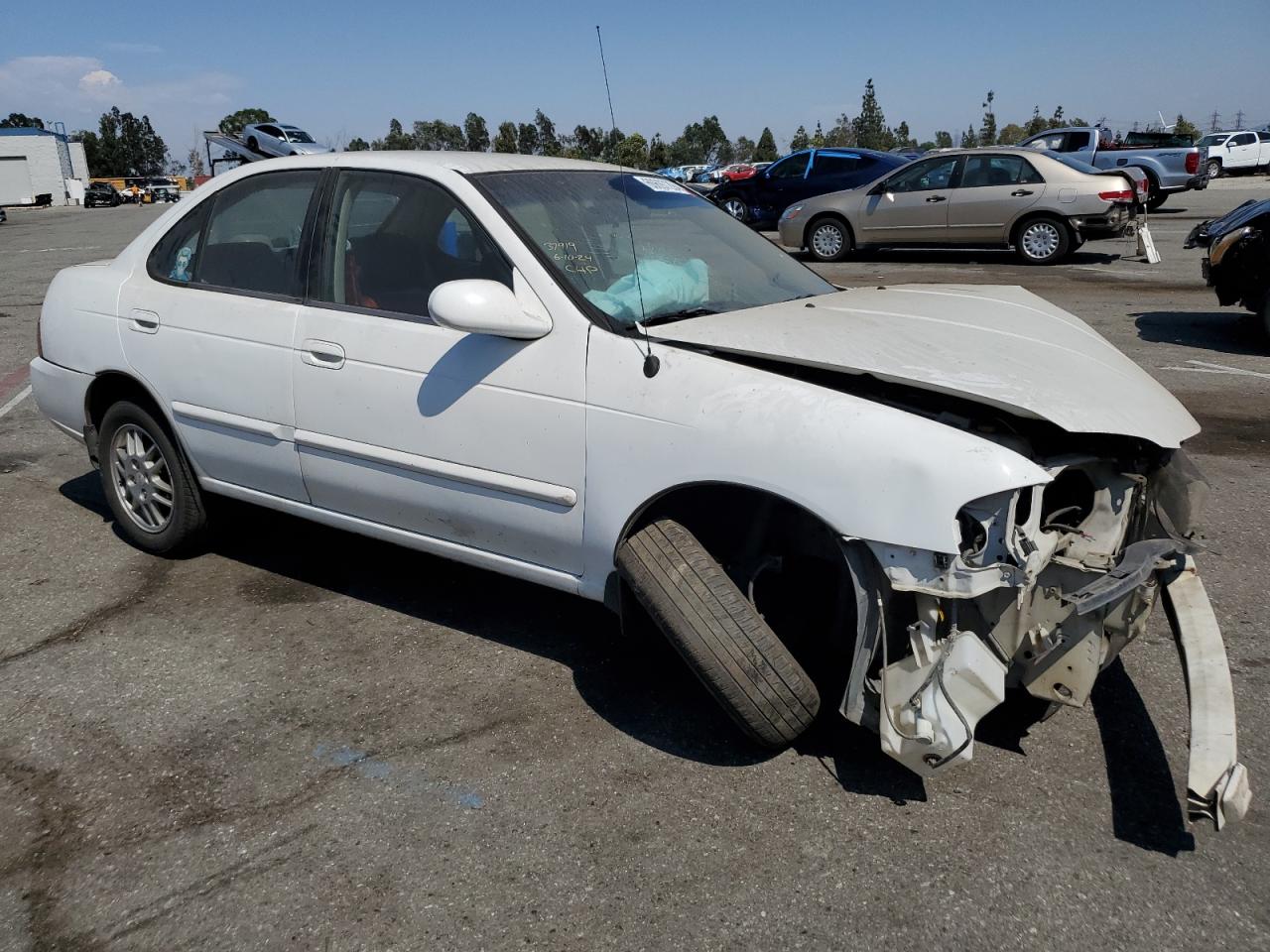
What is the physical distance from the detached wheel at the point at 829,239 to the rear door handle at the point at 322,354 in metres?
13.0

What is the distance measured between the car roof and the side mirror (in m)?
0.72

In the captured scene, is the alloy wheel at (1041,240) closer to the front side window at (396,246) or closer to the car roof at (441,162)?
the car roof at (441,162)

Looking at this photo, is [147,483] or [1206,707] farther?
[147,483]

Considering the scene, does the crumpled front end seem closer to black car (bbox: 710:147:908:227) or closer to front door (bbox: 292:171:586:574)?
front door (bbox: 292:171:586:574)

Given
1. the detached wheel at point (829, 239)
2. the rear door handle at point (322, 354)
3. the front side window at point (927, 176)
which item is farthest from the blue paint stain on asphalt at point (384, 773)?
the detached wheel at point (829, 239)

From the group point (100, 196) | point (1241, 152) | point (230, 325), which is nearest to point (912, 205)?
point (230, 325)

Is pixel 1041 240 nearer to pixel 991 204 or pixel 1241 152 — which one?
pixel 991 204

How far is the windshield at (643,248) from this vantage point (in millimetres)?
3514

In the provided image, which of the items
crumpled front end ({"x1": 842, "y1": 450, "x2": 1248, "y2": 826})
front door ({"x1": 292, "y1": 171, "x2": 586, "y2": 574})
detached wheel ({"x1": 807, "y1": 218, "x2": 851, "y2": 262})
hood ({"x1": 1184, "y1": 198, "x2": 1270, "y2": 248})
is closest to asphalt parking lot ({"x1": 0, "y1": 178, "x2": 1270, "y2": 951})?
crumpled front end ({"x1": 842, "y1": 450, "x2": 1248, "y2": 826})

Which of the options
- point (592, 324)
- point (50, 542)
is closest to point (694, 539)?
point (592, 324)

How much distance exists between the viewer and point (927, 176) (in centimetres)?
1492

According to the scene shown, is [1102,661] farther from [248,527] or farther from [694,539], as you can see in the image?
[248,527]

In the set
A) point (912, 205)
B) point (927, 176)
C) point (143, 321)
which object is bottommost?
point (912, 205)

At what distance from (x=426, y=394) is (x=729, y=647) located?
1.32m
